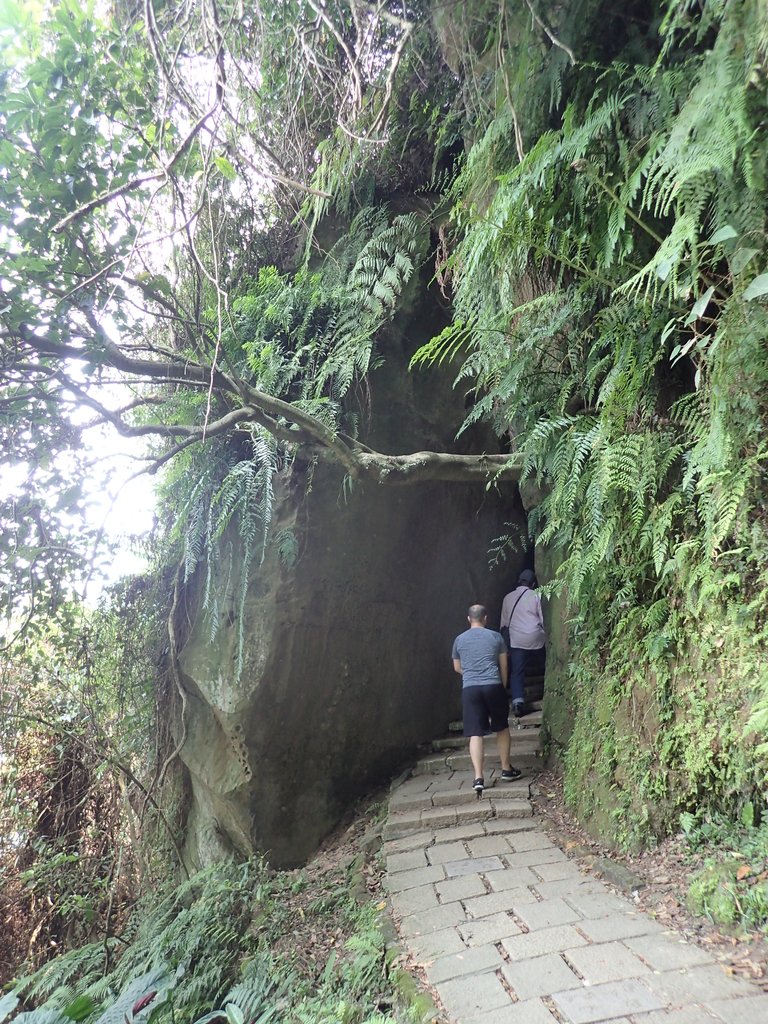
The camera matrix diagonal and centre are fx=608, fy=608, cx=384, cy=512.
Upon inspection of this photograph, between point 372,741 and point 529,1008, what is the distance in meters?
4.19

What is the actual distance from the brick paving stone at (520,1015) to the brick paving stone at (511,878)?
47.0 inches

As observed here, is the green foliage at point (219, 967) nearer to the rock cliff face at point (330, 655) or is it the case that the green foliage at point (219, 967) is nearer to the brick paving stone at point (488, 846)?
the rock cliff face at point (330, 655)

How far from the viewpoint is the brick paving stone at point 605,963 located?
261 centimetres

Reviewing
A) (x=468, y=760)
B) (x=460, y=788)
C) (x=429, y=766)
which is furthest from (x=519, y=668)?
(x=460, y=788)

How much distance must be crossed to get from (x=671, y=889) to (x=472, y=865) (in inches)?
53.2

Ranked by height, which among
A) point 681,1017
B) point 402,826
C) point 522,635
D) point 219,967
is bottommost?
point 219,967

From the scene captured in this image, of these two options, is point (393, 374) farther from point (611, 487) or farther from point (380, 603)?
point (611, 487)

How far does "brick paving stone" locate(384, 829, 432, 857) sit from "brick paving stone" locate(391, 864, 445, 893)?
401 mm

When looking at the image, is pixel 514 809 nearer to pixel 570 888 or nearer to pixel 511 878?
pixel 511 878

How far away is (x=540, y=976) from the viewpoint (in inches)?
107

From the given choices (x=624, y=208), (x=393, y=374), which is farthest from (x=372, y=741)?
(x=624, y=208)

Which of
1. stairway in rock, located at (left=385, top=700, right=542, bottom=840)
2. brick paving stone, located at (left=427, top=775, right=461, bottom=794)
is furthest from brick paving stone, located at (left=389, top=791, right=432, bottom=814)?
brick paving stone, located at (left=427, top=775, right=461, bottom=794)

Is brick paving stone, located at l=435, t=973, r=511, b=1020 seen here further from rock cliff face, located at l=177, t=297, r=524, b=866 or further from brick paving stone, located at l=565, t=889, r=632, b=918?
rock cliff face, located at l=177, t=297, r=524, b=866

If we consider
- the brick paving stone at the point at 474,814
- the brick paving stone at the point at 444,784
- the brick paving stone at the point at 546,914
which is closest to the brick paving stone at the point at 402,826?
the brick paving stone at the point at 474,814
